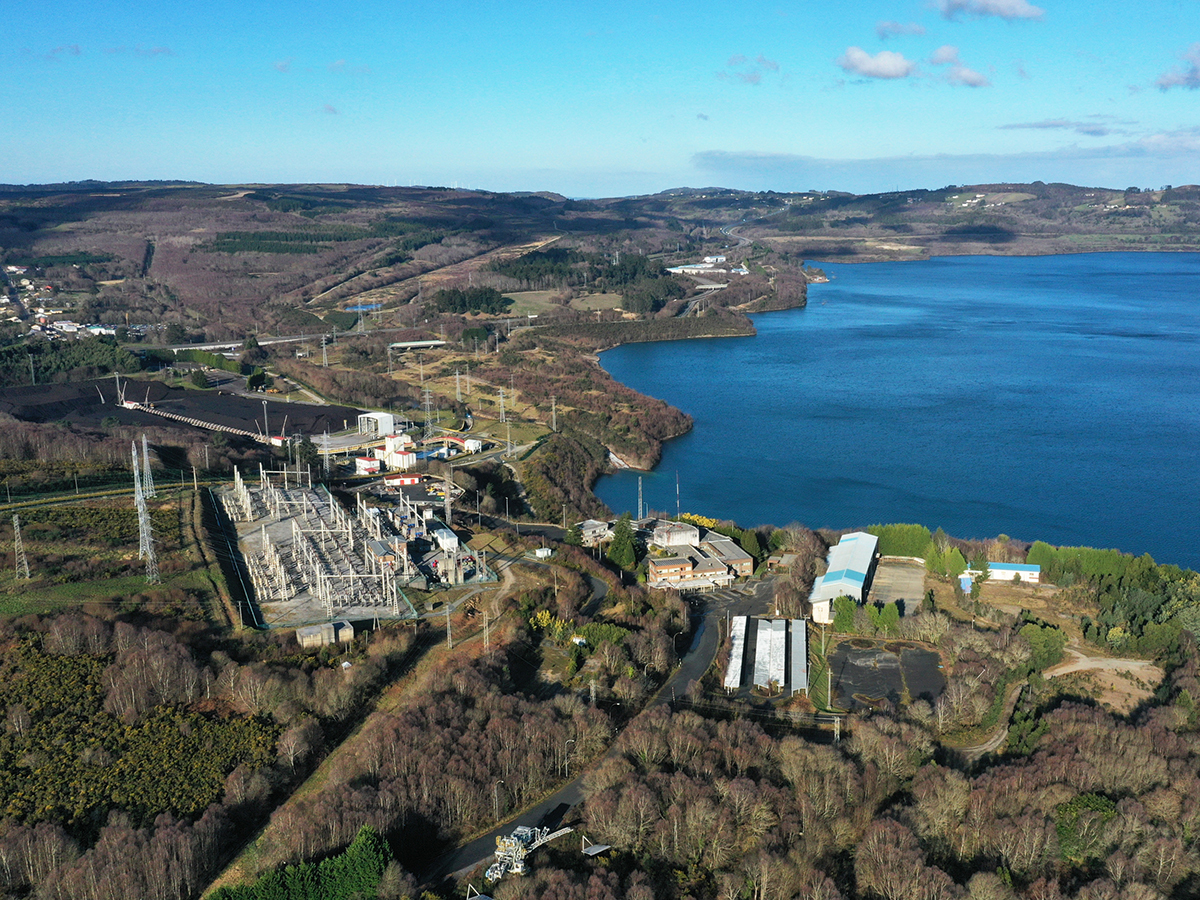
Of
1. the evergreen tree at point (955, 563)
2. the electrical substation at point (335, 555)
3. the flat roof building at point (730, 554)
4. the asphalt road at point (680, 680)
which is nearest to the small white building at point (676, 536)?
the flat roof building at point (730, 554)

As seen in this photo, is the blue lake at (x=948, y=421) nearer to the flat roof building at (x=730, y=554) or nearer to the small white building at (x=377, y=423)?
the flat roof building at (x=730, y=554)

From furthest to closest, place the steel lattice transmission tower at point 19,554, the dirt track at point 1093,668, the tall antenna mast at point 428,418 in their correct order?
the tall antenna mast at point 428,418 → the steel lattice transmission tower at point 19,554 → the dirt track at point 1093,668

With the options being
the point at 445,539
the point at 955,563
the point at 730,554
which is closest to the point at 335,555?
the point at 445,539

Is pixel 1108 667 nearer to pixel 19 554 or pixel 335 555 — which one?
pixel 335 555

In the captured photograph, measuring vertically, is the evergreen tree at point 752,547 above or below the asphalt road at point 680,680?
above

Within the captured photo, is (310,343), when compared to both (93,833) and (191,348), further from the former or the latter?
(93,833)

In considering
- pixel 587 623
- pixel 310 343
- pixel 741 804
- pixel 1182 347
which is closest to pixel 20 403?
pixel 310 343

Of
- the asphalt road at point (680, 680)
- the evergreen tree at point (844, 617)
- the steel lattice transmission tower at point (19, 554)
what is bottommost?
the asphalt road at point (680, 680)
